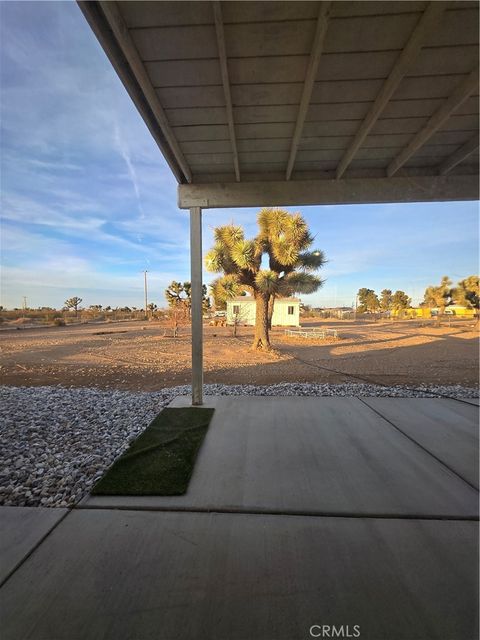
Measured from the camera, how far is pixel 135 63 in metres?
1.89

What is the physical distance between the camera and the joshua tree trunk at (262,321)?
10.6 m

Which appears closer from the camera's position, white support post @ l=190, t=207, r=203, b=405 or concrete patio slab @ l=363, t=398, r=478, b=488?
concrete patio slab @ l=363, t=398, r=478, b=488

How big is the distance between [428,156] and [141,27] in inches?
122

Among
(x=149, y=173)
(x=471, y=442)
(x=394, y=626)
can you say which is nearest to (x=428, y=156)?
(x=471, y=442)

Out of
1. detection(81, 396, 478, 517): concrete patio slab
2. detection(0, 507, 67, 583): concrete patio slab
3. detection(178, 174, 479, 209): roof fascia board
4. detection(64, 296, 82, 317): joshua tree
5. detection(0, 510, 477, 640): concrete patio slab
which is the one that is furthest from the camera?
detection(64, 296, 82, 317): joshua tree

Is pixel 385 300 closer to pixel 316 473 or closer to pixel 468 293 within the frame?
pixel 468 293

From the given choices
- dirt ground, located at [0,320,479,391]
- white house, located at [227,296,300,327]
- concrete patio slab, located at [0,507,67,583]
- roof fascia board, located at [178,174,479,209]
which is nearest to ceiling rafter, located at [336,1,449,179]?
roof fascia board, located at [178,174,479,209]

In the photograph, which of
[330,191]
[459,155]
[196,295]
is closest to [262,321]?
[196,295]

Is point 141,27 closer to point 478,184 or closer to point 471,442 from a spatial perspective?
point 478,184

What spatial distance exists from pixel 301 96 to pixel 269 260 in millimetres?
8433

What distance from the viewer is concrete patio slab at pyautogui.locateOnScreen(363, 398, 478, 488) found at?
8.06 ft

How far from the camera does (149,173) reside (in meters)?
11.6

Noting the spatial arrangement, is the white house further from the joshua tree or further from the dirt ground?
the joshua tree

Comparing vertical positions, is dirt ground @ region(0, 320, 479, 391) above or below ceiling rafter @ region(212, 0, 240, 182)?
below
